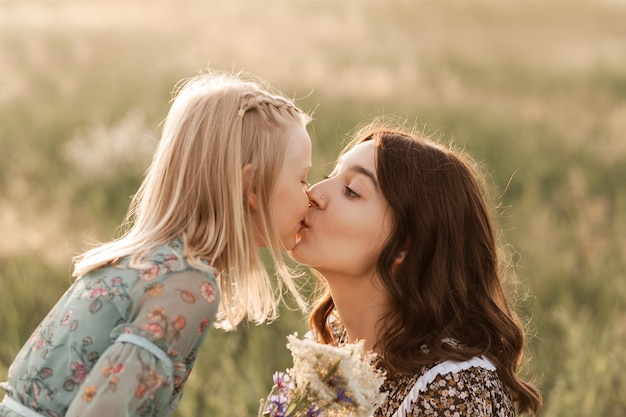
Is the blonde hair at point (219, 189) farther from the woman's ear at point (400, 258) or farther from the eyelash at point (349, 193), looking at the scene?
the woman's ear at point (400, 258)

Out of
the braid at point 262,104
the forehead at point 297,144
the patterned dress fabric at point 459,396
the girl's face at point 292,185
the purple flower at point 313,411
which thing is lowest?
the patterned dress fabric at point 459,396

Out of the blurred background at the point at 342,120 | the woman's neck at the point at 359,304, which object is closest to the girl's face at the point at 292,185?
the woman's neck at the point at 359,304

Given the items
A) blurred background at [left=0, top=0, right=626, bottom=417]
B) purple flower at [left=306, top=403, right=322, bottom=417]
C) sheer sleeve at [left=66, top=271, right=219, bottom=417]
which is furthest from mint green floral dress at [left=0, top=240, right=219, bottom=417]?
blurred background at [left=0, top=0, right=626, bottom=417]

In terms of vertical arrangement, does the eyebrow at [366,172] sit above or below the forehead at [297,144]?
below

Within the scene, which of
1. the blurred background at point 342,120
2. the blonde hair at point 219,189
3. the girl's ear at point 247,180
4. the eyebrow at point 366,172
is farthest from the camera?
the blurred background at point 342,120

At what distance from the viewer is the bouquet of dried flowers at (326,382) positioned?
97.5 inches

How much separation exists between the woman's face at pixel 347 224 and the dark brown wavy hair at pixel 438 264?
0.13ft

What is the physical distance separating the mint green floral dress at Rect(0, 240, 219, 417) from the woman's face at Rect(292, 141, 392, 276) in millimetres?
714

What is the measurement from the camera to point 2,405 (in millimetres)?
2609

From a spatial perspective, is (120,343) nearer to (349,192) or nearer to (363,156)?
(349,192)

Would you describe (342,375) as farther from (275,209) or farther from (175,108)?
(175,108)

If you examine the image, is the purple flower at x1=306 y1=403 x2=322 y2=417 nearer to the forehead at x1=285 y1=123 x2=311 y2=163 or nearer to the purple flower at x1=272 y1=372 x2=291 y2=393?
the purple flower at x1=272 y1=372 x2=291 y2=393

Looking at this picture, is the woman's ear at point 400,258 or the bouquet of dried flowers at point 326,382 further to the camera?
the woman's ear at point 400,258

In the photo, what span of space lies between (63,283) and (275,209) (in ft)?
10.2
